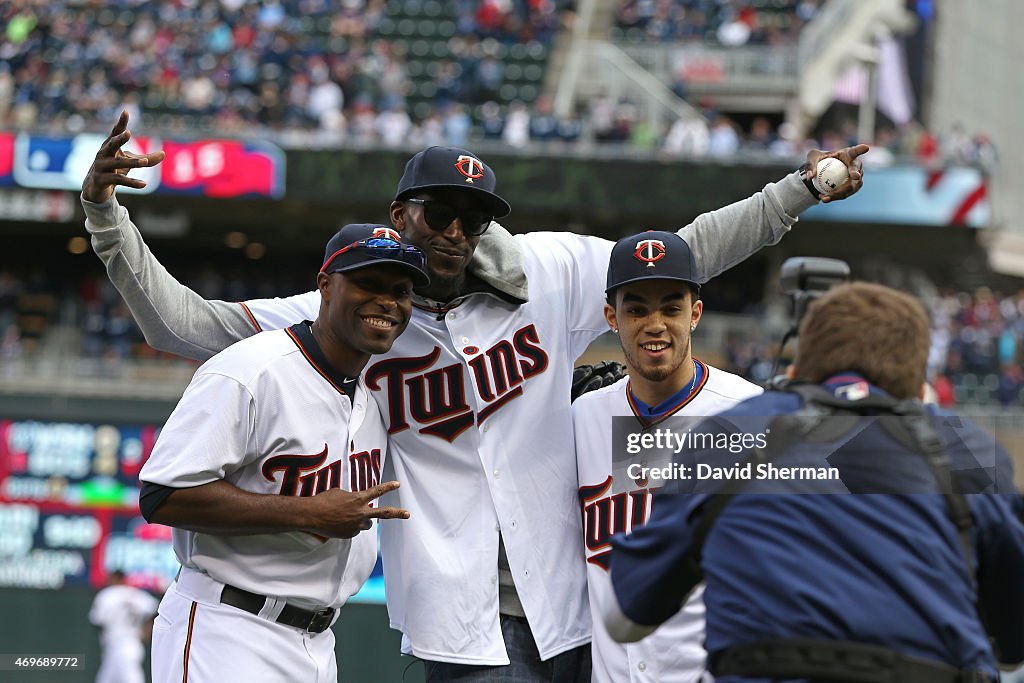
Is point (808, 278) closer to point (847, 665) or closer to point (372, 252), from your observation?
point (372, 252)

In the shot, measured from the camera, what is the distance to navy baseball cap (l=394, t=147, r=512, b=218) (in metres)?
3.80

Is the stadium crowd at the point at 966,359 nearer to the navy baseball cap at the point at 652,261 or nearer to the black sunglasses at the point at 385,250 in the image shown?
the navy baseball cap at the point at 652,261

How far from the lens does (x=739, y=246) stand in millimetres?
4117

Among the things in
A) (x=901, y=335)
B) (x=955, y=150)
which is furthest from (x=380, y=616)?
(x=955, y=150)

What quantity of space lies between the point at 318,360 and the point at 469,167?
70 cm

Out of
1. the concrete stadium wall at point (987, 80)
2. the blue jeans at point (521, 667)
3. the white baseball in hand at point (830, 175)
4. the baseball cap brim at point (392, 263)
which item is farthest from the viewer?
the concrete stadium wall at point (987, 80)

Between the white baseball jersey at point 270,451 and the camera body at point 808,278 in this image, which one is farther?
the camera body at point 808,278

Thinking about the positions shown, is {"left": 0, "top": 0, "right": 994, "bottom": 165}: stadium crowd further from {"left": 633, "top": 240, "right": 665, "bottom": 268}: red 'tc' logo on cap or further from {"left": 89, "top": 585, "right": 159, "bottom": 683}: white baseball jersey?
{"left": 633, "top": 240, "right": 665, "bottom": 268}: red 'tc' logo on cap

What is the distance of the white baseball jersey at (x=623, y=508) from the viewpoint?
3.65m

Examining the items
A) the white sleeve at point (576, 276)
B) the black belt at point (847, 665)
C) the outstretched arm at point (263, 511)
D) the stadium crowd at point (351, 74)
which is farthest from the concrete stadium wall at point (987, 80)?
the black belt at point (847, 665)

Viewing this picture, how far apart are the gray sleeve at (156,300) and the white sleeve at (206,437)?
37 cm

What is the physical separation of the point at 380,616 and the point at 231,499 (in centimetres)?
476

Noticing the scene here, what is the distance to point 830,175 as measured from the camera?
13.1 ft

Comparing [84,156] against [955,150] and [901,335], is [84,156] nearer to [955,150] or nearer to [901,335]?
[955,150]
